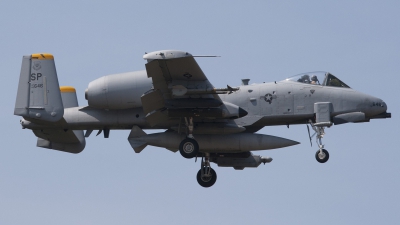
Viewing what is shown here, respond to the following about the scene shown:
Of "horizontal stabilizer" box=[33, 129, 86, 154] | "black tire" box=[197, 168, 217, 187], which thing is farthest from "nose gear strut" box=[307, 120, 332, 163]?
"horizontal stabilizer" box=[33, 129, 86, 154]

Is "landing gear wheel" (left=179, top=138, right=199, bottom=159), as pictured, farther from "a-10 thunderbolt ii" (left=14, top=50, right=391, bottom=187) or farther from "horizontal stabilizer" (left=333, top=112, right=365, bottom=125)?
"horizontal stabilizer" (left=333, top=112, right=365, bottom=125)

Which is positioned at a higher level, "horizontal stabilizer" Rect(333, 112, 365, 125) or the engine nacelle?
the engine nacelle

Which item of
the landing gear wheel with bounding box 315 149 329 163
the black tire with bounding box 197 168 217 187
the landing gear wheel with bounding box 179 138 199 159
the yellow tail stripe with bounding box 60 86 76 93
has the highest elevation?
the yellow tail stripe with bounding box 60 86 76 93

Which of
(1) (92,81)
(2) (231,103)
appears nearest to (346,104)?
(2) (231,103)

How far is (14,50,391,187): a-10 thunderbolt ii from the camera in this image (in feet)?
97.4

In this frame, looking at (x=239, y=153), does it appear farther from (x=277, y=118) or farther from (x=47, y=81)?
(x=47, y=81)

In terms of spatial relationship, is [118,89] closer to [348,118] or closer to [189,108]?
[189,108]

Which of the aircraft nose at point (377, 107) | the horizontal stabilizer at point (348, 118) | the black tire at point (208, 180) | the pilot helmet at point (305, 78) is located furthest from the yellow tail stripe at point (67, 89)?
the aircraft nose at point (377, 107)

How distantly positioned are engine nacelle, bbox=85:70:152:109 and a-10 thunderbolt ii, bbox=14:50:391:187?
0.11ft

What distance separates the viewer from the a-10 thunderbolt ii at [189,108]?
29688mm

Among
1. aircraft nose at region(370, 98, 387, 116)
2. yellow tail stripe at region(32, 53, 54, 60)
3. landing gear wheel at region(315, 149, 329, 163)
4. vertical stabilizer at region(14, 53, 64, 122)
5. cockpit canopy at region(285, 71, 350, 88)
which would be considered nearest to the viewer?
vertical stabilizer at region(14, 53, 64, 122)

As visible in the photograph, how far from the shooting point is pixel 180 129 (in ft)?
101

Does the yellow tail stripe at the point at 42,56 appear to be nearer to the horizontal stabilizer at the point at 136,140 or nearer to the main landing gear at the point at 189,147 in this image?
the horizontal stabilizer at the point at 136,140

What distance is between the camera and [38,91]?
30078 mm
